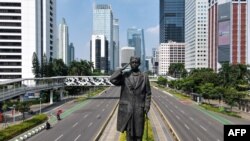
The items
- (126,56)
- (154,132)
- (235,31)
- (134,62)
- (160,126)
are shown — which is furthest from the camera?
(235,31)

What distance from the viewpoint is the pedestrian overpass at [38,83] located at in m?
69.8

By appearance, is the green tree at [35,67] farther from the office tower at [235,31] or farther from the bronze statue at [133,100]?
the bronze statue at [133,100]

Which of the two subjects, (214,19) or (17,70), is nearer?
(17,70)

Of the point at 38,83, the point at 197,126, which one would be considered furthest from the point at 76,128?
the point at 38,83

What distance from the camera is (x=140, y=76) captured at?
52.5 ft

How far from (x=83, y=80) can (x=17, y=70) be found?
148ft

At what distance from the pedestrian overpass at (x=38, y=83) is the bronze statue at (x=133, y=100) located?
175 feet

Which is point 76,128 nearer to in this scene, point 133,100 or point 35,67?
point 133,100

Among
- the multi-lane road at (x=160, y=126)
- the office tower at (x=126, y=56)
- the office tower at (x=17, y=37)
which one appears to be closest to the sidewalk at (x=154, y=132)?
the multi-lane road at (x=160, y=126)

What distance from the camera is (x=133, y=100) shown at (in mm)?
15781

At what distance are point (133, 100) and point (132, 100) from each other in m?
0.05

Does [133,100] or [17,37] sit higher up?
[17,37]

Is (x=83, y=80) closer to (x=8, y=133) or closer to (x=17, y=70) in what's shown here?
(x=17, y=70)

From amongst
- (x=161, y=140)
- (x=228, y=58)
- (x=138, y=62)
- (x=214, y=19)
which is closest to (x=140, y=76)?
(x=138, y=62)
